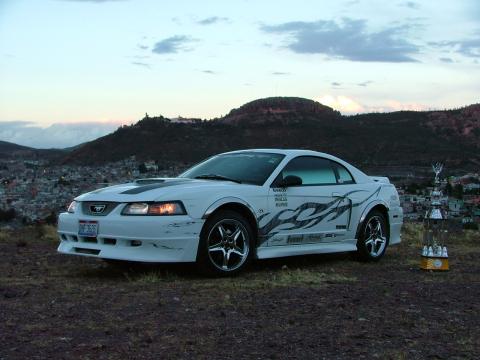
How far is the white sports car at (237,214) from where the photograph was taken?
246 inches

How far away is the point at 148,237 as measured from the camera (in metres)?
6.15

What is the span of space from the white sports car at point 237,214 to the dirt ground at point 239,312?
0.99 ft

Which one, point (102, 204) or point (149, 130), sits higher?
point (149, 130)

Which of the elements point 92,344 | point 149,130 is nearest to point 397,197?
point 92,344

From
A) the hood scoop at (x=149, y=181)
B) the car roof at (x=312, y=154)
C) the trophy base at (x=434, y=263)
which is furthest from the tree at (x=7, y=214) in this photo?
the trophy base at (x=434, y=263)

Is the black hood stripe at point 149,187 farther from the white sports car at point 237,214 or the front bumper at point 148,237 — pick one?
the front bumper at point 148,237

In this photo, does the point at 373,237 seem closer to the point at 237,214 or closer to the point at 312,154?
the point at 312,154

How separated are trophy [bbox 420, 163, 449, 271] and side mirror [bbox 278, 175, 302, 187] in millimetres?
1536

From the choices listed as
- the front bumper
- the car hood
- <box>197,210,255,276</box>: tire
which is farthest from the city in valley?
the front bumper

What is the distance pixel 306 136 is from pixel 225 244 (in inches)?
1131

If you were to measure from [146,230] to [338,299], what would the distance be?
1890mm

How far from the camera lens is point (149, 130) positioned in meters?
36.8

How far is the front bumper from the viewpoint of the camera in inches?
242

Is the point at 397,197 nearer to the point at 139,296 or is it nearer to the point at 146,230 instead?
the point at 146,230
